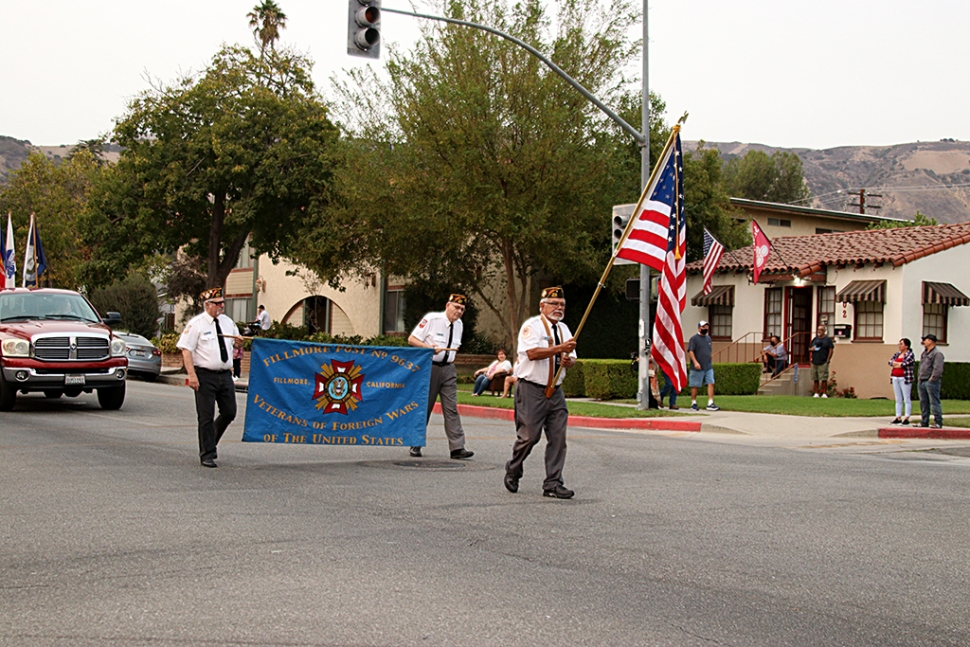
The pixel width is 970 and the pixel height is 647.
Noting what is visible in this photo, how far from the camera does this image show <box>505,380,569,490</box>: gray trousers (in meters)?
9.49

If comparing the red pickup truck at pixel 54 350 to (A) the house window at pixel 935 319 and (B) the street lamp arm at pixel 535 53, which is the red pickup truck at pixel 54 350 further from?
(A) the house window at pixel 935 319

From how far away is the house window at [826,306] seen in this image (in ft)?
104

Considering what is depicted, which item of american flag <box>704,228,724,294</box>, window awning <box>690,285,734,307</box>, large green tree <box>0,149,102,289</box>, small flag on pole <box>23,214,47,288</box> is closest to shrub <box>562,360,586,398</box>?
american flag <box>704,228,724,294</box>

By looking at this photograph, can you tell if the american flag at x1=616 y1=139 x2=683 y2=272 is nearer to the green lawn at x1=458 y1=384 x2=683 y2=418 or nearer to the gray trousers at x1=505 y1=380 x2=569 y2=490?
the green lawn at x1=458 y1=384 x2=683 y2=418

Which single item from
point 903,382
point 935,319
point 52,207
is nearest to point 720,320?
point 935,319

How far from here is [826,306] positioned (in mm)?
31969

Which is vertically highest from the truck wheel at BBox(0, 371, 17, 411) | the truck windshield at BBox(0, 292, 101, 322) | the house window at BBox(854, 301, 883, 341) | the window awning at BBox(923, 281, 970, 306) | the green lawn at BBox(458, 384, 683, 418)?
the window awning at BBox(923, 281, 970, 306)

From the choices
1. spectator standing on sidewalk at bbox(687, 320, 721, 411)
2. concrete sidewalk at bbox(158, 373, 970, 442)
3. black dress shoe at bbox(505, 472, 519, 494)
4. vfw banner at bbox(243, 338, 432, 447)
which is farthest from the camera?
spectator standing on sidewalk at bbox(687, 320, 721, 411)

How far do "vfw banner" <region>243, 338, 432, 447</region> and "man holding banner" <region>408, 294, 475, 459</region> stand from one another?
0.37 ft

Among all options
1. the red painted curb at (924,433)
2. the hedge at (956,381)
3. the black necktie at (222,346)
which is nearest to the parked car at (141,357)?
the black necktie at (222,346)

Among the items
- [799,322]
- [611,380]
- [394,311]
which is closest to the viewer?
[611,380]

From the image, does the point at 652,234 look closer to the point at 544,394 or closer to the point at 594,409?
the point at 594,409

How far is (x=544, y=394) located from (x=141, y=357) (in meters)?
25.1

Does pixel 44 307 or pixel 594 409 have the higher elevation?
pixel 44 307
